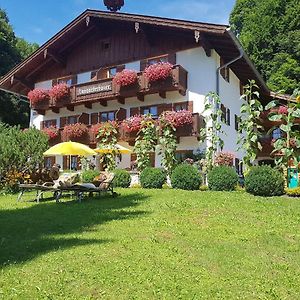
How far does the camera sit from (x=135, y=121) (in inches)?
823

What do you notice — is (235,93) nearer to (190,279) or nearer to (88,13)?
(88,13)

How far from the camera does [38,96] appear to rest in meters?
25.5

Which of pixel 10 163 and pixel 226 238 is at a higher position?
pixel 10 163

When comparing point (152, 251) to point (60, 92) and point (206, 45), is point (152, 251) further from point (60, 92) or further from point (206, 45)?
point (60, 92)

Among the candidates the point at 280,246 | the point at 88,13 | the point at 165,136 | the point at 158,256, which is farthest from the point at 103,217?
the point at 88,13

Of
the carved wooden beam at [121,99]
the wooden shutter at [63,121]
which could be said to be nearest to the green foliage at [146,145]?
the carved wooden beam at [121,99]

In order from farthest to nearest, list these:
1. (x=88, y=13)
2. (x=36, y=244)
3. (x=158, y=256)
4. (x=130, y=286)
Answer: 1. (x=88, y=13)
2. (x=36, y=244)
3. (x=158, y=256)
4. (x=130, y=286)

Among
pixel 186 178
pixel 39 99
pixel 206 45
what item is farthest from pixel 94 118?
pixel 186 178

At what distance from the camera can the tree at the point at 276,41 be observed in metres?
32.6

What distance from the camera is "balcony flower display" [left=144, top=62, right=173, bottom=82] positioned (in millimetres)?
20266

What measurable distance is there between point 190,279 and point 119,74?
1759cm

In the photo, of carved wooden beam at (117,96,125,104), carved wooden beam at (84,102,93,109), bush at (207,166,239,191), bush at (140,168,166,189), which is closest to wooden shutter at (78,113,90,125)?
carved wooden beam at (84,102,93,109)

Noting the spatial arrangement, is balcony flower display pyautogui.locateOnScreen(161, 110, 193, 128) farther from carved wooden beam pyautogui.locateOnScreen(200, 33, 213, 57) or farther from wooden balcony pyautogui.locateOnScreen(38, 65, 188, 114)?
carved wooden beam pyautogui.locateOnScreen(200, 33, 213, 57)

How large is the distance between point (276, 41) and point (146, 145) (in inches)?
885
